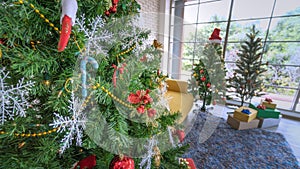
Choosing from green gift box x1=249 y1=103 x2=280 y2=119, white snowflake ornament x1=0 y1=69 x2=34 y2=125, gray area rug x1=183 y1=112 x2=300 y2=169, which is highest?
white snowflake ornament x1=0 y1=69 x2=34 y2=125

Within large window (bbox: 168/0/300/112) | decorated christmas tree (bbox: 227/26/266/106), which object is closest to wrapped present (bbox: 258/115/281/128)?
decorated christmas tree (bbox: 227/26/266/106)

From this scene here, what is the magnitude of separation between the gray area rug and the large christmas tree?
2.82 feet

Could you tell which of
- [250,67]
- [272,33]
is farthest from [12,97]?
[272,33]

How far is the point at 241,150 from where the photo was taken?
149cm

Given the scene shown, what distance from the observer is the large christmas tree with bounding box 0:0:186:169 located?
11.4 inches

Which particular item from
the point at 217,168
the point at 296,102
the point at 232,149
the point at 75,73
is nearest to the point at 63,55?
the point at 75,73

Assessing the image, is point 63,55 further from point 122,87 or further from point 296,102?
point 296,102

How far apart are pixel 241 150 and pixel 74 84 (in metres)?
1.76

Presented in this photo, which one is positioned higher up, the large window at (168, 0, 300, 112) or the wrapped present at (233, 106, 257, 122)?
the large window at (168, 0, 300, 112)

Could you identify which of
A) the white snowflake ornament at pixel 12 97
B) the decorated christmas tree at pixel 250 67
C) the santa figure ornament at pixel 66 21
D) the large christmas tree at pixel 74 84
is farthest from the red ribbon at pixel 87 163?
the decorated christmas tree at pixel 250 67

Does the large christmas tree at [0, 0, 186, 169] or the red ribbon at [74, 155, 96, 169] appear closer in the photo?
the large christmas tree at [0, 0, 186, 169]

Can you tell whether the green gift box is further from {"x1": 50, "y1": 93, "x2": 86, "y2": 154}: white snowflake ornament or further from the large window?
{"x1": 50, "y1": 93, "x2": 86, "y2": 154}: white snowflake ornament

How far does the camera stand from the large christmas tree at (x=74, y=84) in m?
0.29

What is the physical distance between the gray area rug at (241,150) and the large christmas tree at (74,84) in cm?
86
